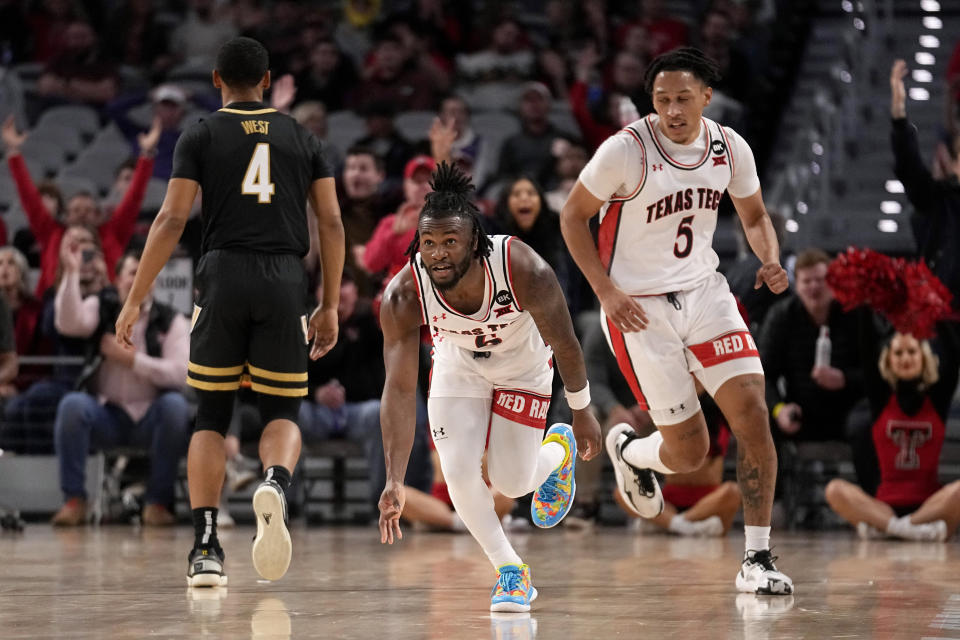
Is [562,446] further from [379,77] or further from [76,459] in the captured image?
[379,77]

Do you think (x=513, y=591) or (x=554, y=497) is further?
(x=554, y=497)

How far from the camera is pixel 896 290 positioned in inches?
334

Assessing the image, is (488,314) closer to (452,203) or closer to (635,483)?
(452,203)

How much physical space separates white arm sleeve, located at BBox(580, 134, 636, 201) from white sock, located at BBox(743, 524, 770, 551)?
4.61ft

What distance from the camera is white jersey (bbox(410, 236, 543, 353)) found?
16.1 ft

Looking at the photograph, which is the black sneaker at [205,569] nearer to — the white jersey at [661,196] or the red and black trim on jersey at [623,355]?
the red and black trim on jersey at [623,355]

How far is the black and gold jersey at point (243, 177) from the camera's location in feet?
18.1

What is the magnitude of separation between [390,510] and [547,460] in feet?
4.21

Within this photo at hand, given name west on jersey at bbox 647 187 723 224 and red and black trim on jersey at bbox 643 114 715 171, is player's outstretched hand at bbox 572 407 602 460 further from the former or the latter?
red and black trim on jersey at bbox 643 114 715 171

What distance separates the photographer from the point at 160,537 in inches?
326

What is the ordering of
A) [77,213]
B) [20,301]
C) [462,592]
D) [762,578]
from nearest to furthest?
[762,578]
[462,592]
[20,301]
[77,213]

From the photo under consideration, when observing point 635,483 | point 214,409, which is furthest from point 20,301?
point 635,483

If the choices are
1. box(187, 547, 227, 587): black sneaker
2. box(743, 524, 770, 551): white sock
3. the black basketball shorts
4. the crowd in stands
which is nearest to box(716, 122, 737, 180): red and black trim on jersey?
box(743, 524, 770, 551): white sock

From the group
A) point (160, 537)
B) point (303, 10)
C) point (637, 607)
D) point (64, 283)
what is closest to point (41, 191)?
point (64, 283)
